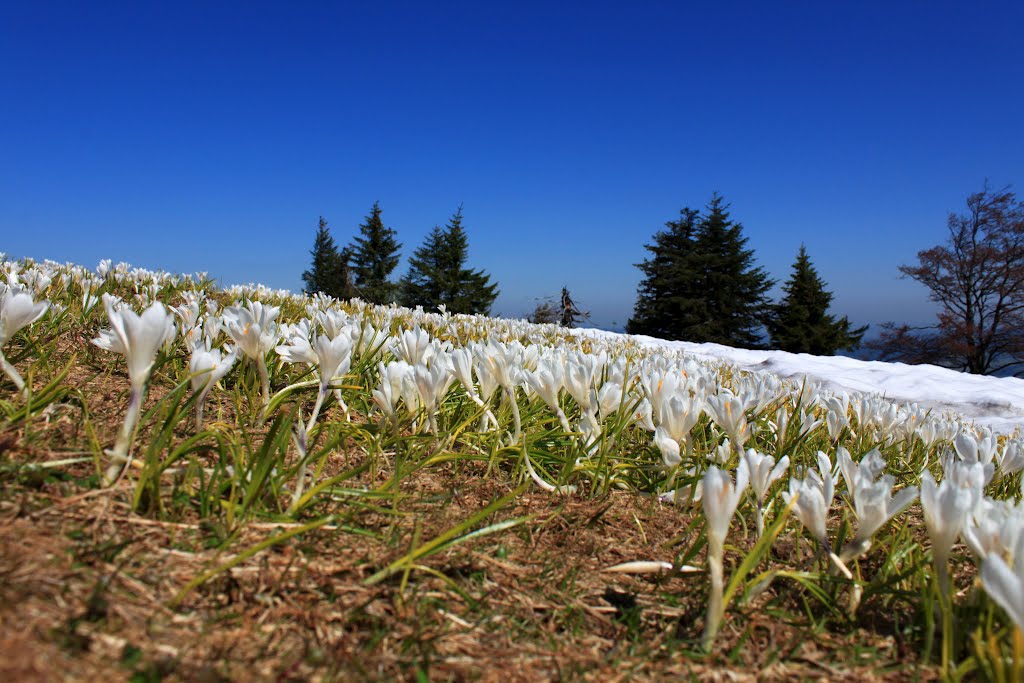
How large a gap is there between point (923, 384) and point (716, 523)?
9.39 m

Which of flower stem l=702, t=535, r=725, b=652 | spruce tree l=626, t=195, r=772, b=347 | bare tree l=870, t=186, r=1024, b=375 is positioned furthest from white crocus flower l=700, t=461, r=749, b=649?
spruce tree l=626, t=195, r=772, b=347

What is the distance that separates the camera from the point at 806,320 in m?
44.1

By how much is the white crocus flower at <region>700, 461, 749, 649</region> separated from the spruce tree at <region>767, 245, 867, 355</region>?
47.6 metres

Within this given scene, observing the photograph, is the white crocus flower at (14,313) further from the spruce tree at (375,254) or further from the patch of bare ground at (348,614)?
the spruce tree at (375,254)

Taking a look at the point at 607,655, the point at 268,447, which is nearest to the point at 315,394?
the point at 268,447

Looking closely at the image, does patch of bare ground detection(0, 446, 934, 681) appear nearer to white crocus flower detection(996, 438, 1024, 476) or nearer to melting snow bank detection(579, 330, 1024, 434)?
white crocus flower detection(996, 438, 1024, 476)

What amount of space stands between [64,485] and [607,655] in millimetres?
1340

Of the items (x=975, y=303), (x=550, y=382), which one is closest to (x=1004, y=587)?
(x=550, y=382)

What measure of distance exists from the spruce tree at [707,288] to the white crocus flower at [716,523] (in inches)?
1714

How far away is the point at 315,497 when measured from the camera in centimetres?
152

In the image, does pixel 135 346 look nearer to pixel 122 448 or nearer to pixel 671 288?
pixel 122 448

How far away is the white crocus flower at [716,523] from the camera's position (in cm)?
115

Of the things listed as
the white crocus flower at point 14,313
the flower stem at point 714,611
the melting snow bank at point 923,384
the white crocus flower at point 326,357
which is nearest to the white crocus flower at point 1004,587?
the flower stem at point 714,611

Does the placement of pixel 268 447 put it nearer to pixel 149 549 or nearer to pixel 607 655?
pixel 149 549
